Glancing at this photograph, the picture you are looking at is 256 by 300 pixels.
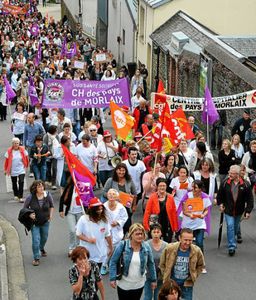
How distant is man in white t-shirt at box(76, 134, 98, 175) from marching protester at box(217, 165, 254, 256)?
3.44 m

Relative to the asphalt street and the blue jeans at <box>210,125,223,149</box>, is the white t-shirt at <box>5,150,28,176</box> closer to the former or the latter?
the asphalt street

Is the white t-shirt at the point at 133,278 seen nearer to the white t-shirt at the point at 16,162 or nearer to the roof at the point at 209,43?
the white t-shirt at the point at 16,162

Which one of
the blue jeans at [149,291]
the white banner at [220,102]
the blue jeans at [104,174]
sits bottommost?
the blue jeans at [149,291]

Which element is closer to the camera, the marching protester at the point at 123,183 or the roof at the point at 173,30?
the marching protester at the point at 123,183

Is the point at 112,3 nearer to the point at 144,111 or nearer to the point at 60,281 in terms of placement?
the point at 144,111

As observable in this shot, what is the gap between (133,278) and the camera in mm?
9852

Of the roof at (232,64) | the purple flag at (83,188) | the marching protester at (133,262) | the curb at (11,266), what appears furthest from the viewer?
the roof at (232,64)

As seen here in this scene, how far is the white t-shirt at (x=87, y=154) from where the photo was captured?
15797 mm

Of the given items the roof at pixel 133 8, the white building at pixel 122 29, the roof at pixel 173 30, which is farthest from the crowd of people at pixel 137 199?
the white building at pixel 122 29

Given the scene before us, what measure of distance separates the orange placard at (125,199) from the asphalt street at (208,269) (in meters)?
1.16

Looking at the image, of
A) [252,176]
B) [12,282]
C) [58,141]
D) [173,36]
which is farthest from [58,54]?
[12,282]

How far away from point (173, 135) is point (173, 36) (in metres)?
12.4

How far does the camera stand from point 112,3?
4094 cm

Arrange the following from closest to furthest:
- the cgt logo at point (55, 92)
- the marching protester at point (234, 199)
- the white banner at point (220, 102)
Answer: the marching protester at point (234, 199), the white banner at point (220, 102), the cgt logo at point (55, 92)
